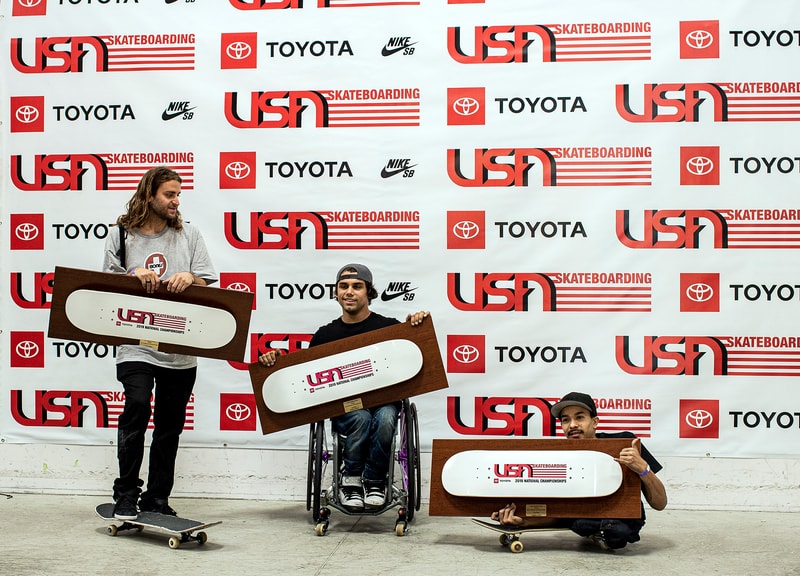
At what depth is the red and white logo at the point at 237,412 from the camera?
4656 millimetres

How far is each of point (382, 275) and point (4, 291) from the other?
6.97 feet

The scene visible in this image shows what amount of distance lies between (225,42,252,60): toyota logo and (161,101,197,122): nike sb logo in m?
0.36

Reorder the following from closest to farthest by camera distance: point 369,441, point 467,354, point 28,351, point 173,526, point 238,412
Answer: point 173,526, point 369,441, point 467,354, point 238,412, point 28,351

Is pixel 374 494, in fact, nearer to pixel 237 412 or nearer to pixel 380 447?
pixel 380 447

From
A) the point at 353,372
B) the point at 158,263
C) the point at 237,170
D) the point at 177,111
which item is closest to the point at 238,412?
the point at 353,372

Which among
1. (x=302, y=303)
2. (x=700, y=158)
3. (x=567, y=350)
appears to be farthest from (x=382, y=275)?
(x=700, y=158)

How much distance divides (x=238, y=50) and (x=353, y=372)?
1999 mm

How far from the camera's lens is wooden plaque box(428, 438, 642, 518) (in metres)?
3.45

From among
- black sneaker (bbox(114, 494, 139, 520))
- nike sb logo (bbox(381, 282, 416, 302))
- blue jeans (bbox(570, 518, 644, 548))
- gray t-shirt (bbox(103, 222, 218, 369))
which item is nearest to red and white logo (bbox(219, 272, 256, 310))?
nike sb logo (bbox(381, 282, 416, 302))

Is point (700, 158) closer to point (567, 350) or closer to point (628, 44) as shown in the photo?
point (628, 44)

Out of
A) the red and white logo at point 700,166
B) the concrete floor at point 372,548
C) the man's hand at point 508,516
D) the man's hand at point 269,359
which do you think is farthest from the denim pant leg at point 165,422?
the red and white logo at point 700,166

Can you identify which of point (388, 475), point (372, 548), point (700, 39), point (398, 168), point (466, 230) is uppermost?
point (700, 39)

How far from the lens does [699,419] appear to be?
4.44 metres

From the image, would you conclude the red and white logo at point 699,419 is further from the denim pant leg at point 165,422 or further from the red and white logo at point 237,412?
the denim pant leg at point 165,422
